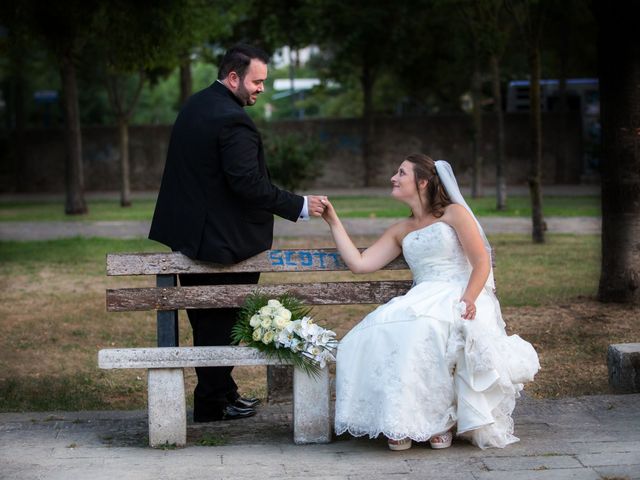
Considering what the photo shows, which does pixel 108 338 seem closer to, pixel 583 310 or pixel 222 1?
pixel 583 310

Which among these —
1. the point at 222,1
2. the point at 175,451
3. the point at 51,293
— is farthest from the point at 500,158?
the point at 175,451

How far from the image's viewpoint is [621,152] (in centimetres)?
950

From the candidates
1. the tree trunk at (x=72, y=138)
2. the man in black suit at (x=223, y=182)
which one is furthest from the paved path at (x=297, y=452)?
the tree trunk at (x=72, y=138)

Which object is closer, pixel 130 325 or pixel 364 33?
pixel 130 325

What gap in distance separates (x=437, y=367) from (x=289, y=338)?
0.73 metres

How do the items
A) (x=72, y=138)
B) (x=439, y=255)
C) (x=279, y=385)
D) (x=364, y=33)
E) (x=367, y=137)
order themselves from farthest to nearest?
1. (x=367, y=137)
2. (x=364, y=33)
3. (x=72, y=138)
4. (x=279, y=385)
5. (x=439, y=255)

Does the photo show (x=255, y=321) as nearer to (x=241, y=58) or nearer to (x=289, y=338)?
(x=289, y=338)

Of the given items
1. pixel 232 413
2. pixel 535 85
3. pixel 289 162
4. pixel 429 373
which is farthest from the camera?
pixel 289 162

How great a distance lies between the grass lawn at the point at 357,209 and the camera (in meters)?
22.2

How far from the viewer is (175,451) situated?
544cm

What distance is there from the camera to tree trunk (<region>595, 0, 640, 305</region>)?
370 inches

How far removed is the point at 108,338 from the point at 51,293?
276 cm

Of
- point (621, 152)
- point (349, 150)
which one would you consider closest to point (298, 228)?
point (621, 152)

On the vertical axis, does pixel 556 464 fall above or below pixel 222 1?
below
